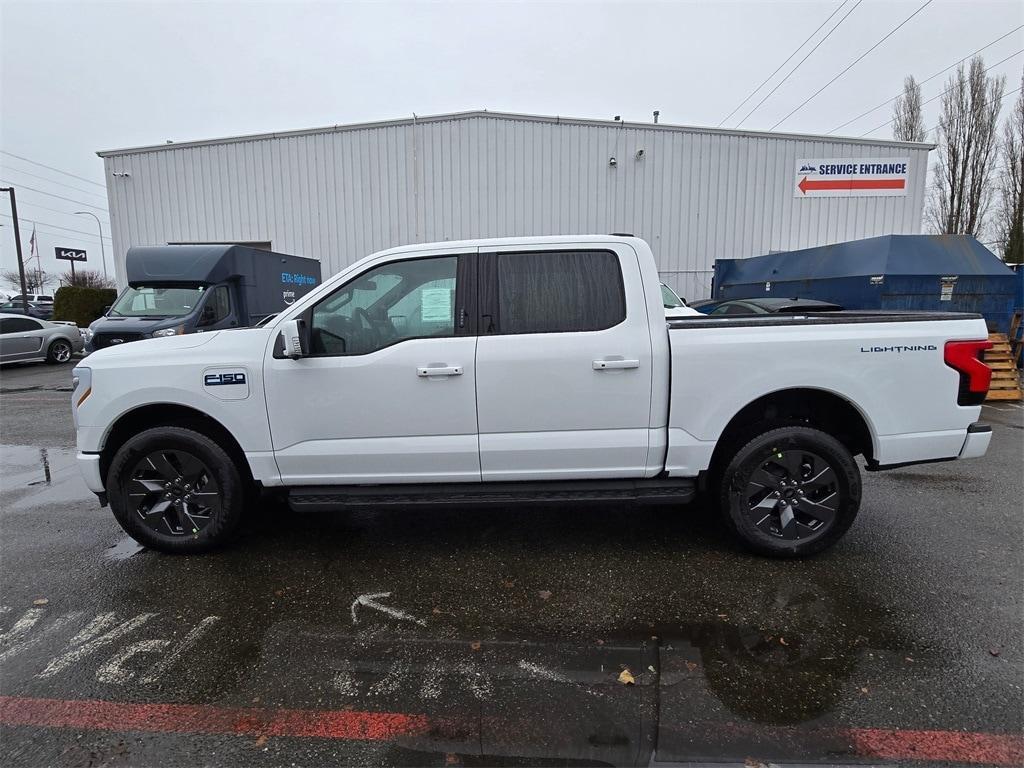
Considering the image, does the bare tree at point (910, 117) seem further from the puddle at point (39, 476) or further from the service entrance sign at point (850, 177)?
the puddle at point (39, 476)

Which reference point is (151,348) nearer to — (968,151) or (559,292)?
(559,292)

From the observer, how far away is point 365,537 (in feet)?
13.6

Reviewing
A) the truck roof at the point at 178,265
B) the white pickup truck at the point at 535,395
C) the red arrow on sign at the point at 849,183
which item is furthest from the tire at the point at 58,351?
the red arrow on sign at the point at 849,183

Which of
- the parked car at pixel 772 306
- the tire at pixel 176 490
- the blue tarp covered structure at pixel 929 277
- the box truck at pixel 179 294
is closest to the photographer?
the tire at pixel 176 490

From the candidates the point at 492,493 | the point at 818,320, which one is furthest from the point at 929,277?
the point at 492,493

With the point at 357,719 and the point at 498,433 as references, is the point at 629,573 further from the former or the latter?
the point at 357,719

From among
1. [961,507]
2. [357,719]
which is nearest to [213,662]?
[357,719]

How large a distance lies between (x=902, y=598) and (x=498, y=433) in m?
2.54

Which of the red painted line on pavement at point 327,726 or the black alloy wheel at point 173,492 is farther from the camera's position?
the black alloy wheel at point 173,492

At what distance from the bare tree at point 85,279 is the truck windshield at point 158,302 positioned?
42.6 m

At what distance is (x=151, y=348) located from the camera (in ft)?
12.2

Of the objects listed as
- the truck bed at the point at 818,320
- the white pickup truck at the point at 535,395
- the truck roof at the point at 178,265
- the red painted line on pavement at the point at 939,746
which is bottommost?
the red painted line on pavement at the point at 939,746

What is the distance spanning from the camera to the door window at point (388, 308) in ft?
11.5

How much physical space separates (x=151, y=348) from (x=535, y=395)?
2.57m
